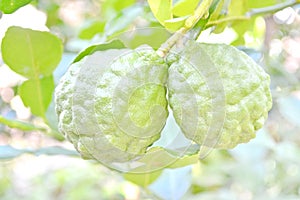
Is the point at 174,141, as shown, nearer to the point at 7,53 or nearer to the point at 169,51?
the point at 169,51

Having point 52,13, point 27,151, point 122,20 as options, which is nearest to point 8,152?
point 27,151

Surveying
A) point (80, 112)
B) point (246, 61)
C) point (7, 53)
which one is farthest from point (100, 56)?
point (7, 53)

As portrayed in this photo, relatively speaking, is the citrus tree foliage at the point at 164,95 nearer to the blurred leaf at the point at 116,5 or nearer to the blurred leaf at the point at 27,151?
the blurred leaf at the point at 27,151

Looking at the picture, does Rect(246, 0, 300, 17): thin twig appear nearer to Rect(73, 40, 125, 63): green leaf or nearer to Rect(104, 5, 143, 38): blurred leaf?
Rect(104, 5, 143, 38): blurred leaf

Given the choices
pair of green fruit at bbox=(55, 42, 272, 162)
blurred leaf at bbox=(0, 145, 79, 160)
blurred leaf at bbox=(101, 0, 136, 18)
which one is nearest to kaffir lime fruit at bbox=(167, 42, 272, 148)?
pair of green fruit at bbox=(55, 42, 272, 162)

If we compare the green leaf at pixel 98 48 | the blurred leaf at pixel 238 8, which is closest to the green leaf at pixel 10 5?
the green leaf at pixel 98 48

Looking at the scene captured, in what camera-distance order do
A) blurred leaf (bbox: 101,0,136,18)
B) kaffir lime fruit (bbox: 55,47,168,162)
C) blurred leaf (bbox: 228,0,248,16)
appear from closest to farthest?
kaffir lime fruit (bbox: 55,47,168,162), blurred leaf (bbox: 228,0,248,16), blurred leaf (bbox: 101,0,136,18)
